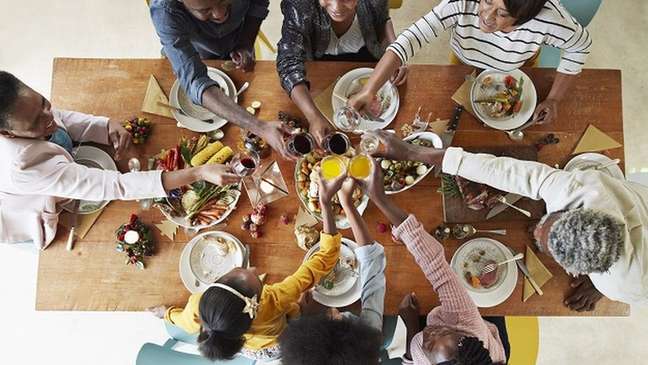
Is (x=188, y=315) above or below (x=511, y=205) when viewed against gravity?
below

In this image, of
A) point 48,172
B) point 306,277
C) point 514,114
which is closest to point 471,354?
point 306,277

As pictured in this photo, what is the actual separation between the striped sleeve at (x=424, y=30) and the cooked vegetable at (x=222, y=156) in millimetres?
805

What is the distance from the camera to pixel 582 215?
148 centimetres

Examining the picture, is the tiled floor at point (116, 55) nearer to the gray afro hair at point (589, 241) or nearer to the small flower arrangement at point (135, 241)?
the small flower arrangement at point (135, 241)

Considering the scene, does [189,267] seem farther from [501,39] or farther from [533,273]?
[501,39]

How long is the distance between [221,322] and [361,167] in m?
0.77

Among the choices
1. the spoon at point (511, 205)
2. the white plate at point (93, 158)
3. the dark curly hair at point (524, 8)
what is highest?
the dark curly hair at point (524, 8)

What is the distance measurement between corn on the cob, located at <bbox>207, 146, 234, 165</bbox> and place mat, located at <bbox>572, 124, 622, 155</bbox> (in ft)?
4.81

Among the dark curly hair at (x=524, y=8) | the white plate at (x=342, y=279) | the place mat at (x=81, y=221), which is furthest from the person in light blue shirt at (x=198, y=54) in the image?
the dark curly hair at (x=524, y=8)

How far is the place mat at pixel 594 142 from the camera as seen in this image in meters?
1.99

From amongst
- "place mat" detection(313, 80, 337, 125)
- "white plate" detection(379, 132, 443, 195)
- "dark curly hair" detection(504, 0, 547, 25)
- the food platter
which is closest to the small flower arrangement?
the food platter

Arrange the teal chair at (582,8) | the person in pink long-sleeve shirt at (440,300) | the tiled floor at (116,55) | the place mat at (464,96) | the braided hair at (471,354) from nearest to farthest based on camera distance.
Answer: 1. the braided hair at (471,354)
2. the person in pink long-sleeve shirt at (440,300)
3. the place mat at (464,96)
4. the teal chair at (582,8)
5. the tiled floor at (116,55)

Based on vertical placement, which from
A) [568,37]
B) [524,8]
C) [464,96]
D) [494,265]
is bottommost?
[494,265]

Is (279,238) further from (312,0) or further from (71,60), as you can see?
(71,60)
